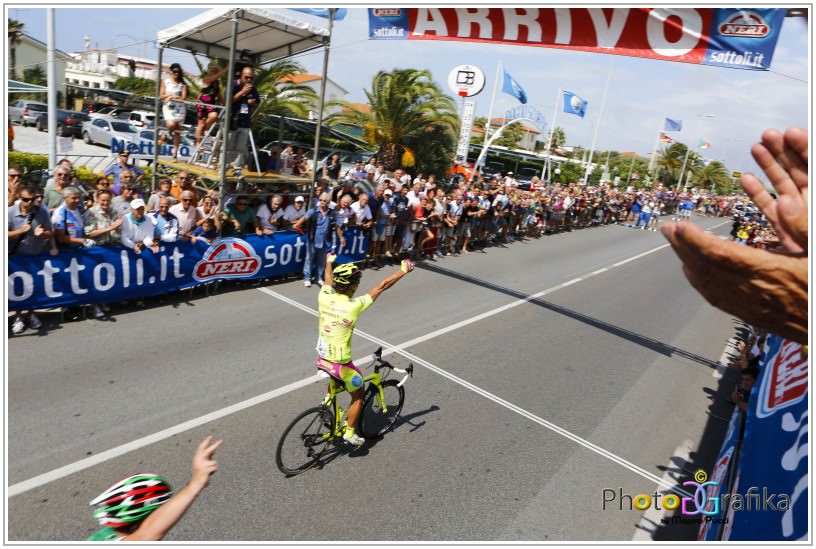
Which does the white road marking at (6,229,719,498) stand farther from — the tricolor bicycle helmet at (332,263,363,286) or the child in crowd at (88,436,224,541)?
the child in crowd at (88,436,224,541)

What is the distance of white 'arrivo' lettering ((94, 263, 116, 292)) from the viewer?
789cm

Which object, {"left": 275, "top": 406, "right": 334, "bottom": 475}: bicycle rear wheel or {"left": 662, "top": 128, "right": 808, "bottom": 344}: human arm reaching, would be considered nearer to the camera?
{"left": 662, "top": 128, "right": 808, "bottom": 344}: human arm reaching

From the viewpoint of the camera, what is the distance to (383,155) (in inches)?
1109

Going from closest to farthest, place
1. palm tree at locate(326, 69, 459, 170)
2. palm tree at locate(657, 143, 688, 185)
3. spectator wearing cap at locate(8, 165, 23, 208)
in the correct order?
spectator wearing cap at locate(8, 165, 23, 208) < palm tree at locate(326, 69, 459, 170) < palm tree at locate(657, 143, 688, 185)

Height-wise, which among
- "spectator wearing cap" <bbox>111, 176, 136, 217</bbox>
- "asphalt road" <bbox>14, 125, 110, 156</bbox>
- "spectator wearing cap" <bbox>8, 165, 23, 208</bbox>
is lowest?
"asphalt road" <bbox>14, 125, 110, 156</bbox>

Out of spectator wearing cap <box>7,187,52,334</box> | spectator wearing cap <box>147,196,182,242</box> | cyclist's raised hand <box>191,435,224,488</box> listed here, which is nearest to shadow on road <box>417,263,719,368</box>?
spectator wearing cap <box>147,196,182,242</box>

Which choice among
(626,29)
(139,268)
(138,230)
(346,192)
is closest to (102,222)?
(138,230)

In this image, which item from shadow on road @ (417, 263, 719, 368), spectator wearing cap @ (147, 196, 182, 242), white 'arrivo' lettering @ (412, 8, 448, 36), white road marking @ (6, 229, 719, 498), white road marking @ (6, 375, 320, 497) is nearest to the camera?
white road marking @ (6, 375, 320, 497)

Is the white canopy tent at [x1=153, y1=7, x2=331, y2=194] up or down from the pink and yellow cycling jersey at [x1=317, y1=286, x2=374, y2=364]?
up

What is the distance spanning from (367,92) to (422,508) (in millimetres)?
25857

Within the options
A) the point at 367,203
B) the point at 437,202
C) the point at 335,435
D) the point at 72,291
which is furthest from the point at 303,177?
the point at 335,435

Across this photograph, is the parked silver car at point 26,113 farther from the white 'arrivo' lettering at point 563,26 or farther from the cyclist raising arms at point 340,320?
the cyclist raising arms at point 340,320

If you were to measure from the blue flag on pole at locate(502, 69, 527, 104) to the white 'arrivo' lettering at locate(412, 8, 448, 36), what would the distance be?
22498 millimetres

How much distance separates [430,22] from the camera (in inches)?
379
